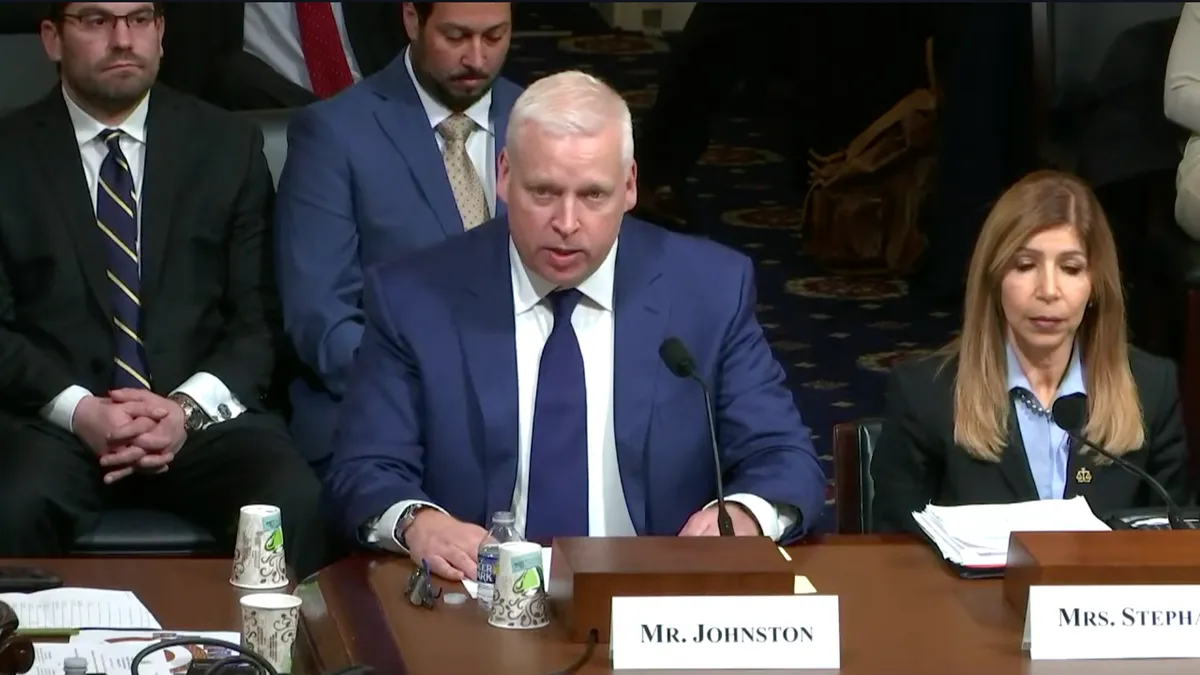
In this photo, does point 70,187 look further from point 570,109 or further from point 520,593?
point 520,593

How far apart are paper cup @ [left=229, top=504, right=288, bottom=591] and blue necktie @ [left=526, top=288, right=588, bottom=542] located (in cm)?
43

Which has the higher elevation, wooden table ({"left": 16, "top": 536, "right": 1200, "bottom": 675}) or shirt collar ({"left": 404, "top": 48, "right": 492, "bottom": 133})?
shirt collar ({"left": 404, "top": 48, "right": 492, "bottom": 133})

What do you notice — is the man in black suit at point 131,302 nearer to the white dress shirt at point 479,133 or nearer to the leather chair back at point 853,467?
the white dress shirt at point 479,133

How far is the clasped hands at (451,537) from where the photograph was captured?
2.49 metres

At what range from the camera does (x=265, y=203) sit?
385 cm

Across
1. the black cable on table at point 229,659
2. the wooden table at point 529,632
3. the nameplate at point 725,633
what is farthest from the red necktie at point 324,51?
the nameplate at point 725,633

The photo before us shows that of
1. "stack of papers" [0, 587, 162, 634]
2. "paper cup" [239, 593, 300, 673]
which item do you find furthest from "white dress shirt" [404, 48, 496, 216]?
"paper cup" [239, 593, 300, 673]

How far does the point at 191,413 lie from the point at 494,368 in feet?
3.15

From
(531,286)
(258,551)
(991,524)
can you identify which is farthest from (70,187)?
(991,524)

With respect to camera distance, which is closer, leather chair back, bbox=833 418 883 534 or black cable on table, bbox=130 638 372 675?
black cable on table, bbox=130 638 372 675

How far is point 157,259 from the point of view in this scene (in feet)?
12.2

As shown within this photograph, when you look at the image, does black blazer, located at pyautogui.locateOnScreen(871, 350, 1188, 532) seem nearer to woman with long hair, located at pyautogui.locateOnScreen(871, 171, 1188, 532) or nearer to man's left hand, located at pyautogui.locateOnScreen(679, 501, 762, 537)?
woman with long hair, located at pyautogui.locateOnScreen(871, 171, 1188, 532)

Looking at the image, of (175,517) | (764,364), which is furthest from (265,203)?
(764,364)

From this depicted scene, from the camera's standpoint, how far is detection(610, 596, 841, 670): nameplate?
2162mm
